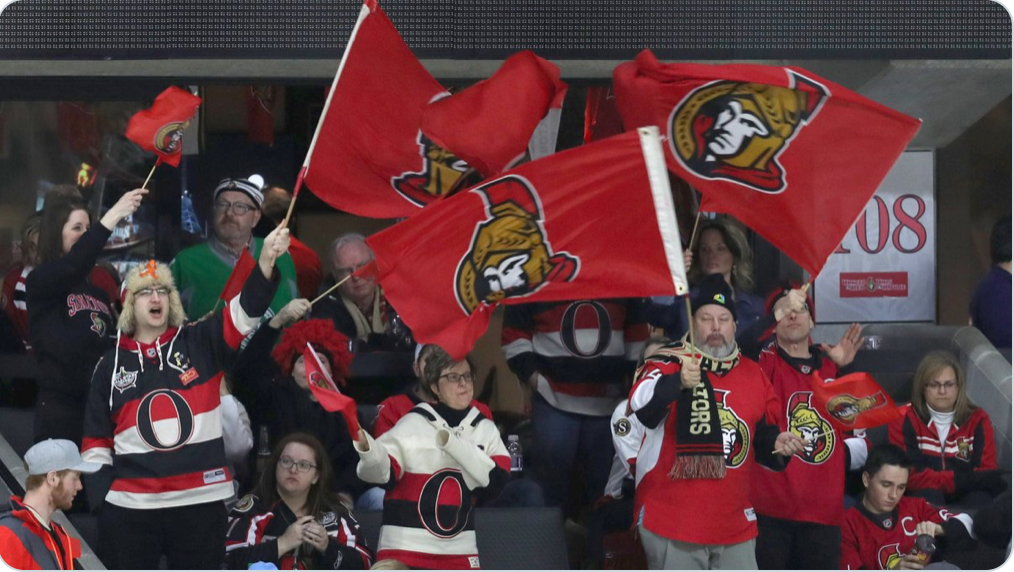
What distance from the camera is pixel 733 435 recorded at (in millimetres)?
6855

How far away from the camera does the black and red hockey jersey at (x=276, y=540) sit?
6.70m

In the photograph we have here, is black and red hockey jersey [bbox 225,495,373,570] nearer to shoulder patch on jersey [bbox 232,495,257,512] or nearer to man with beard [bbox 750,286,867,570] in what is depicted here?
shoulder patch on jersey [bbox 232,495,257,512]

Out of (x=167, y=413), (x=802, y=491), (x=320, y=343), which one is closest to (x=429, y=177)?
(x=320, y=343)

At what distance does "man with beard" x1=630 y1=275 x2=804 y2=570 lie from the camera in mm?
6738

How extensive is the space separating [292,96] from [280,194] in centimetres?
125

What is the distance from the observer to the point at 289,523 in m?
6.80

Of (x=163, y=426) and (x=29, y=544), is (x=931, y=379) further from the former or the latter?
(x=29, y=544)

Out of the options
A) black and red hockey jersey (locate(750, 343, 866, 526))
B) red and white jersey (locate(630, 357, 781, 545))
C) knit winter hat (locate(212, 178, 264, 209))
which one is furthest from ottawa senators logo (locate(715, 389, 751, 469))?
knit winter hat (locate(212, 178, 264, 209))

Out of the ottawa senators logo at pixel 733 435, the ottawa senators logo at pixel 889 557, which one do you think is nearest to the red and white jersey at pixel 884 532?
the ottawa senators logo at pixel 889 557

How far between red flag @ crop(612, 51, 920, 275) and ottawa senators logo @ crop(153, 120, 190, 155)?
6.99 feet

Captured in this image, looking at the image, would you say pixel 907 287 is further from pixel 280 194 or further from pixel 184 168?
pixel 184 168

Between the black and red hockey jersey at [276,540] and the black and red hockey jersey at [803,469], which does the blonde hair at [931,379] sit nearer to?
the black and red hockey jersey at [803,469]

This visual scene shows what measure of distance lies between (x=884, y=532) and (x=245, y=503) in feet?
9.66

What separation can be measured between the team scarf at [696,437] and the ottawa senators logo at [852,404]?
712 millimetres
